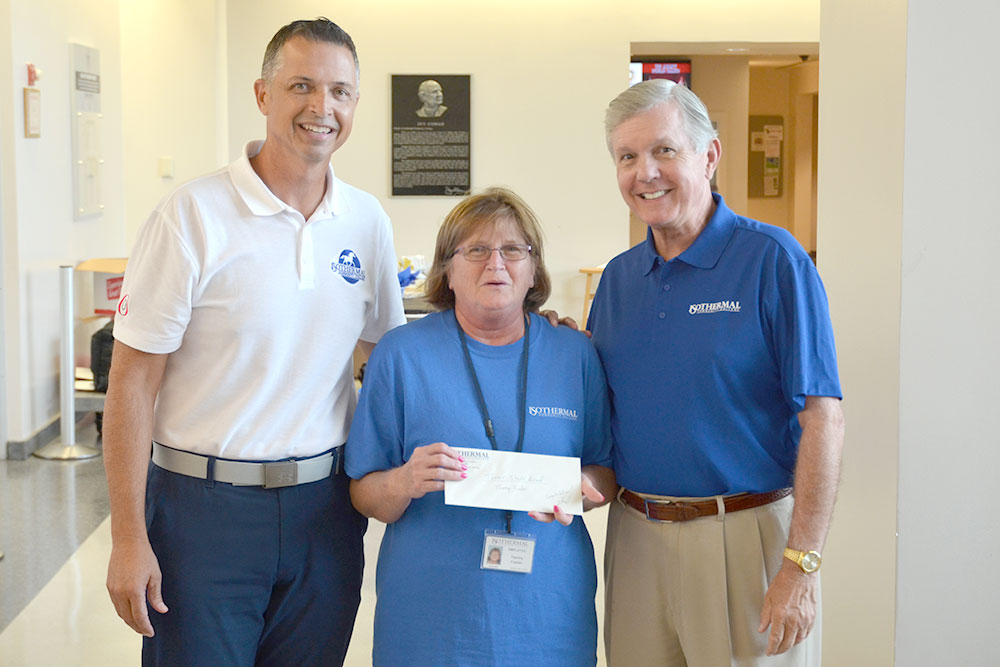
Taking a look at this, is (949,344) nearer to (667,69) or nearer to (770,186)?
(667,69)

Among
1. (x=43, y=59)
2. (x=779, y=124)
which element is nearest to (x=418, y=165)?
(x=43, y=59)

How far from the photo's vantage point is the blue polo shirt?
1979mm

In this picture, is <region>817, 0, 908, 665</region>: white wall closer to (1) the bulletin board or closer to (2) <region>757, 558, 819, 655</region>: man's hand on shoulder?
(2) <region>757, 558, 819, 655</region>: man's hand on shoulder

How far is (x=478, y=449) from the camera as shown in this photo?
1.96m

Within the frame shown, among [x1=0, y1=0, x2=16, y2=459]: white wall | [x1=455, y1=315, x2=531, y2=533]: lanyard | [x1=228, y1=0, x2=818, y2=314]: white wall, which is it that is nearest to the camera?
[x1=455, y1=315, x2=531, y2=533]: lanyard

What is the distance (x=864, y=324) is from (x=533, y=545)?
1.13 meters

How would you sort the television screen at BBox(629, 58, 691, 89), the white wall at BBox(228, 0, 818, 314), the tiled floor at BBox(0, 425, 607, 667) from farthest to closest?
the television screen at BBox(629, 58, 691, 89) → the white wall at BBox(228, 0, 818, 314) → the tiled floor at BBox(0, 425, 607, 667)

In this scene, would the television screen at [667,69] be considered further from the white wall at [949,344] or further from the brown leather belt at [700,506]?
the brown leather belt at [700,506]

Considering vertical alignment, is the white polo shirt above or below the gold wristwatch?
above

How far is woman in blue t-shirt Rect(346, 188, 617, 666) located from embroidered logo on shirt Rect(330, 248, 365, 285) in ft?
0.60

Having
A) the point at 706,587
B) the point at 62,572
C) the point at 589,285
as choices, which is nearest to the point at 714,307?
the point at 706,587

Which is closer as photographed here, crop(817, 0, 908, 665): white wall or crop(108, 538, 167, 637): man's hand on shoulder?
crop(108, 538, 167, 637): man's hand on shoulder

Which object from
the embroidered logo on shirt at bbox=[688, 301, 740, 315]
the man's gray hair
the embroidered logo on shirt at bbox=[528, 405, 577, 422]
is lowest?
the embroidered logo on shirt at bbox=[528, 405, 577, 422]

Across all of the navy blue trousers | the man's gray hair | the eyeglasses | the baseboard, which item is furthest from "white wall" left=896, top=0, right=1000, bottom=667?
the baseboard
